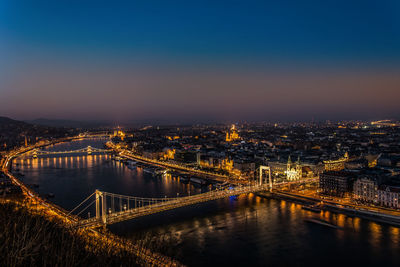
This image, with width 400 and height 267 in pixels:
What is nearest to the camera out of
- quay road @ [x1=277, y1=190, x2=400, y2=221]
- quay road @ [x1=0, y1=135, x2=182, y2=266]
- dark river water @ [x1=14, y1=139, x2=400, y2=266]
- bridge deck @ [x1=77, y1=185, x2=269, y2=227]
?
quay road @ [x1=0, y1=135, x2=182, y2=266]

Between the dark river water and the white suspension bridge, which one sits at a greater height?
the white suspension bridge

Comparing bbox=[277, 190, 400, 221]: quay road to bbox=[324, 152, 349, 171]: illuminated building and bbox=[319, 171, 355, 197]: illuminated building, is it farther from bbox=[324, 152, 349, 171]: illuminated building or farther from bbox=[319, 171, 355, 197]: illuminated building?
bbox=[324, 152, 349, 171]: illuminated building

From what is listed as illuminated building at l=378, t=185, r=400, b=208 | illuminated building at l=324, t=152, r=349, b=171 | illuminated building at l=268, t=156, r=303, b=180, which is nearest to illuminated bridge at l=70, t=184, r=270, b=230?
illuminated building at l=268, t=156, r=303, b=180

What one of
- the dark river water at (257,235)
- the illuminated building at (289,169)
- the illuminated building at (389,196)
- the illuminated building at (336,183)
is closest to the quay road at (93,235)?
the dark river water at (257,235)

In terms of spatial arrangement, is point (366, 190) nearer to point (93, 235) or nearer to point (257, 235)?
point (257, 235)

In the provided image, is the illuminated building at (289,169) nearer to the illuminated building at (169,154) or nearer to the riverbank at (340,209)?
the riverbank at (340,209)

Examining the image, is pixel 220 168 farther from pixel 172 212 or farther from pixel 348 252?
pixel 348 252

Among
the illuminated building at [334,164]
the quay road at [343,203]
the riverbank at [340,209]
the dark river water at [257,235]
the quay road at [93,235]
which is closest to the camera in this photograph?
the quay road at [93,235]

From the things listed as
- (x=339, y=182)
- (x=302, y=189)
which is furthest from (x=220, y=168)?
(x=339, y=182)

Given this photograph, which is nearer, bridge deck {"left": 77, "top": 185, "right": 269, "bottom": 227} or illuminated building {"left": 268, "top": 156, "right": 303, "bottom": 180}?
bridge deck {"left": 77, "top": 185, "right": 269, "bottom": 227}
